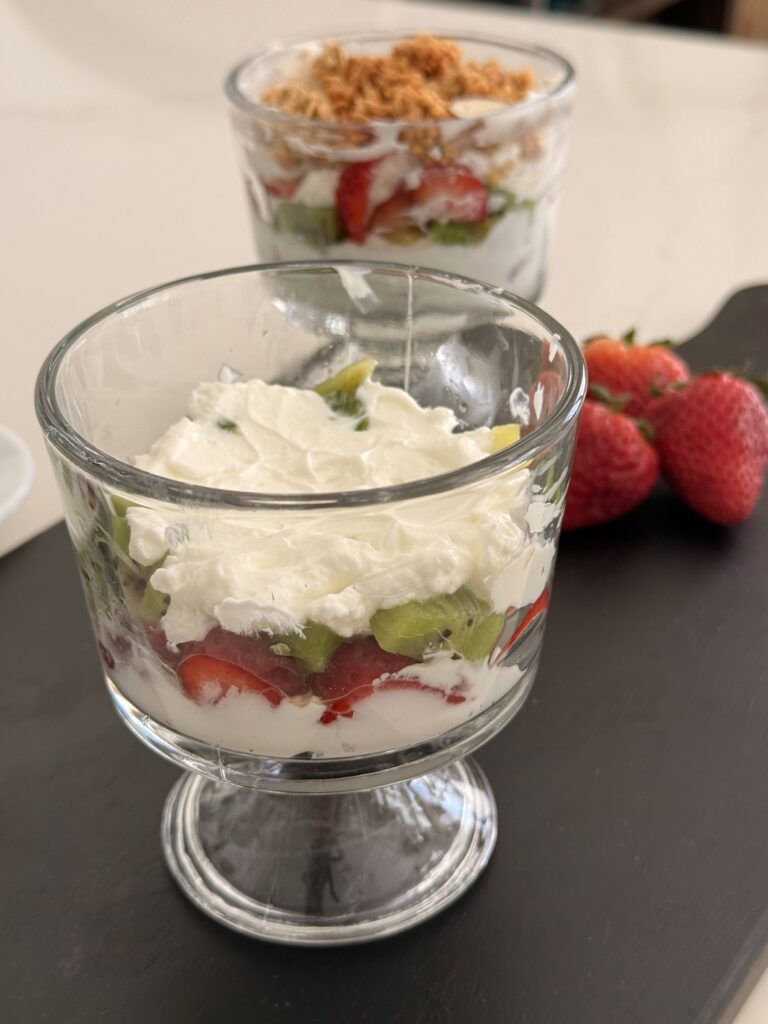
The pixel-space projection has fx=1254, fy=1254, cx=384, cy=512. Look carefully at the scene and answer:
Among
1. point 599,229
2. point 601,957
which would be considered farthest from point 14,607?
point 599,229

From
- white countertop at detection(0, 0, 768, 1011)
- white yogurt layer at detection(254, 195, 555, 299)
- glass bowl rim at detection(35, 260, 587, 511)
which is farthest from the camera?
white countertop at detection(0, 0, 768, 1011)

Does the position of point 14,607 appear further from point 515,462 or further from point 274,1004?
point 515,462

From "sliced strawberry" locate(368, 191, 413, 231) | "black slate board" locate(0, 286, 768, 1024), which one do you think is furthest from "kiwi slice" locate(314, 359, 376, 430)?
"sliced strawberry" locate(368, 191, 413, 231)

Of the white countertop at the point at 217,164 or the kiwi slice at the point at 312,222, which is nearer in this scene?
the kiwi slice at the point at 312,222

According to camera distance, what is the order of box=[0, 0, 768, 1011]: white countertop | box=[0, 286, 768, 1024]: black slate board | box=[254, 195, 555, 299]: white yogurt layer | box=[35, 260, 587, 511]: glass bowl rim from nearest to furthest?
1. box=[35, 260, 587, 511]: glass bowl rim
2. box=[0, 286, 768, 1024]: black slate board
3. box=[254, 195, 555, 299]: white yogurt layer
4. box=[0, 0, 768, 1011]: white countertop

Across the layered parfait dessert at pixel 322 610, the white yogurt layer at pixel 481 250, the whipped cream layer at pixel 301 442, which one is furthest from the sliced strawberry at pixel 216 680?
the white yogurt layer at pixel 481 250

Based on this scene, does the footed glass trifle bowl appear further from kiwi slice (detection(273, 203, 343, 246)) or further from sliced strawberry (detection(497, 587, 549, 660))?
kiwi slice (detection(273, 203, 343, 246))

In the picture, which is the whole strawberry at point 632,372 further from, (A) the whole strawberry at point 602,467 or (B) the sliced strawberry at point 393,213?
(B) the sliced strawberry at point 393,213
